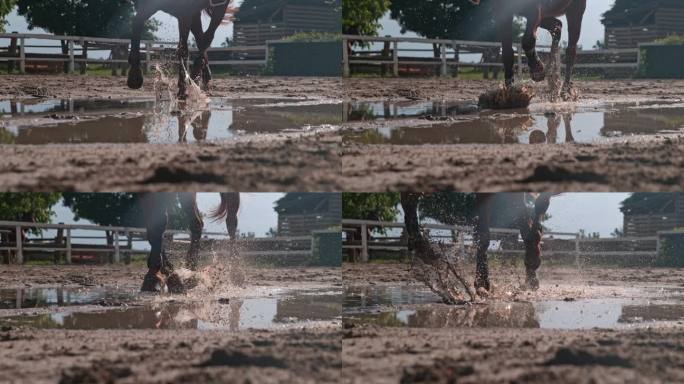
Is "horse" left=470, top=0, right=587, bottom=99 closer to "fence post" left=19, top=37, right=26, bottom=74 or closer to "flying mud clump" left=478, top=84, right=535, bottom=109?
"flying mud clump" left=478, top=84, right=535, bottom=109

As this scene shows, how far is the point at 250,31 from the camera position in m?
12.7

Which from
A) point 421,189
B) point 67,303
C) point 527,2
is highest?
point 527,2

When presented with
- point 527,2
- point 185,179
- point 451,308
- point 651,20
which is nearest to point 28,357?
point 185,179

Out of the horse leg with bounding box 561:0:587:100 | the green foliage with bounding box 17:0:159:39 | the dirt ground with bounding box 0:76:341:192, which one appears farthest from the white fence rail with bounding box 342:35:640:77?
the dirt ground with bounding box 0:76:341:192

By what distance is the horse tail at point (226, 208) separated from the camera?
6.24 metres

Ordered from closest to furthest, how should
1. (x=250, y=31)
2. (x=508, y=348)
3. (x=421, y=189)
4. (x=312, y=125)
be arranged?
(x=508, y=348), (x=421, y=189), (x=312, y=125), (x=250, y=31)

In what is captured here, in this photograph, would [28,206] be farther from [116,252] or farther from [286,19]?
[286,19]

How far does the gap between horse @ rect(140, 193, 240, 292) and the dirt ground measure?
54 cm

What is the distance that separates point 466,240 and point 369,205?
2.21ft

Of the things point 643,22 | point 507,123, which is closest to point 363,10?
point 507,123

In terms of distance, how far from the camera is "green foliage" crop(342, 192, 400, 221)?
6585 millimetres

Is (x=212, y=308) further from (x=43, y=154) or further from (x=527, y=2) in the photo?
(x=527, y=2)

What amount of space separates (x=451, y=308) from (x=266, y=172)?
185cm

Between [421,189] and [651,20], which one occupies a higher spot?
[651,20]
